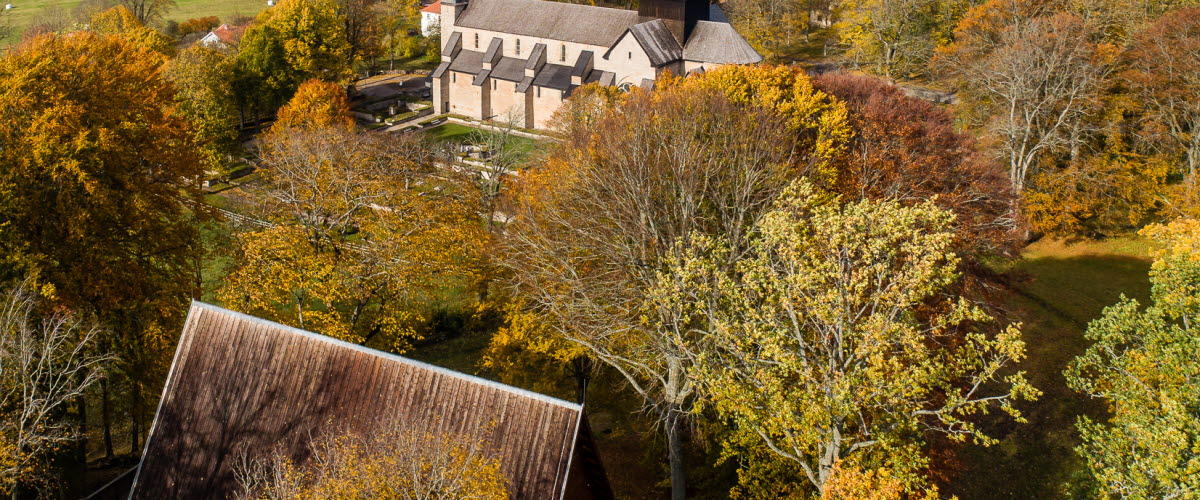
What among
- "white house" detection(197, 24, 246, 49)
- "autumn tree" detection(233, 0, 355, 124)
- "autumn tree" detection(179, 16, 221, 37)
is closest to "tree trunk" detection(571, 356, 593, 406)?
"autumn tree" detection(233, 0, 355, 124)

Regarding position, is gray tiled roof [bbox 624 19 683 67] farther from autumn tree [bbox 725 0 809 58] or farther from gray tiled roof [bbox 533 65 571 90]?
autumn tree [bbox 725 0 809 58]

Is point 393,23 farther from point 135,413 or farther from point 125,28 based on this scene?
point 135,413

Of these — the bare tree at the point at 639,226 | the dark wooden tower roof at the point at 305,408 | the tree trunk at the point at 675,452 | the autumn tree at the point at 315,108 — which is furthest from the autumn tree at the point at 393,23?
the tree trunk at the point at 675,452

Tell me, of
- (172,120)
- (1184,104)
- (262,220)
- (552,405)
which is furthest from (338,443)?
(1184,104)

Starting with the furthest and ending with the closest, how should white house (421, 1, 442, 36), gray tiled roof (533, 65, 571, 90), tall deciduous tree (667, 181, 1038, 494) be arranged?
white house (421, 1, 442, 36), gray tiled roof (533, 65, 571, 90), tall deciduous tree (667, 181, 1038, 494)

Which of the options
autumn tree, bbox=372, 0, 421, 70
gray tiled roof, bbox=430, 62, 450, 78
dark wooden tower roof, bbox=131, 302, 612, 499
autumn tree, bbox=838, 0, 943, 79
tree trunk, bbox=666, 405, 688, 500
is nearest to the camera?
dark wooden tower roof, bbox=131, 302, 612, 499

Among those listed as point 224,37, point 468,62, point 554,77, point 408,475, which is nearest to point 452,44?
point 468,62
